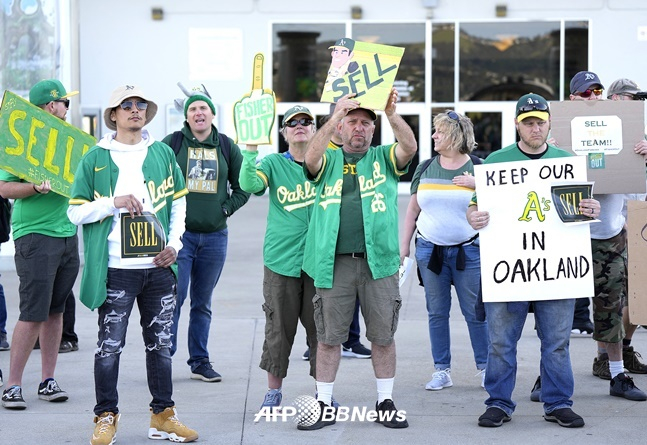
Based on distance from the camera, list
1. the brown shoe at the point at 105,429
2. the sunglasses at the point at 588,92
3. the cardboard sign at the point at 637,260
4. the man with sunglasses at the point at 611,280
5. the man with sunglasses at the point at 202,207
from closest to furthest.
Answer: the brown shoe at the point at 105,429 < the cardboard sign at the point at 637,260 < the man with sunglasses at the point at 611,280 < the sunglasses at the point at 588,92 < the man with sunglasses at the point at 202,207

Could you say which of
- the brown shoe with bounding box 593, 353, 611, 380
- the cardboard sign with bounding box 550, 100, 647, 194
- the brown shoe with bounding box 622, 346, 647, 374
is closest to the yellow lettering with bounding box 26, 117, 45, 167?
the cardboard sign with bounding box 550, 100, 647, 194

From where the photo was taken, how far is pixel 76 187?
5727 mm

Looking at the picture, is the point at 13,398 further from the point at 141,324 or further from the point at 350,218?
the point at 350,218

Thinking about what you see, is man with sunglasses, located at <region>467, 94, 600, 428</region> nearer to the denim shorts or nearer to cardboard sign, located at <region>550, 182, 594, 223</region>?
cardboard sign, located at <region>550, 182, 594, 223</region>

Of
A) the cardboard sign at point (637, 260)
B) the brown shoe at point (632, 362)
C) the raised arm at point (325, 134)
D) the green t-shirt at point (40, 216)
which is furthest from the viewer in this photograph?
the brown shoe at point (632, 362)

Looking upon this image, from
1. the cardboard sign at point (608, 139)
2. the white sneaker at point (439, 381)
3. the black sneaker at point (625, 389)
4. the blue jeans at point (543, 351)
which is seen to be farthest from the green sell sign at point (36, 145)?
the black sneaker at point (625, 389)

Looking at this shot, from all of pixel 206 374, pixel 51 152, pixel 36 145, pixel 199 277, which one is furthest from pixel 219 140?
pixel 206 374

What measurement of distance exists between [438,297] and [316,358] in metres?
1.30

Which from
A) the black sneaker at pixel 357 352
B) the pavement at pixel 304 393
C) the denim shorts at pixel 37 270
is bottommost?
the pavement at pixel 304 393

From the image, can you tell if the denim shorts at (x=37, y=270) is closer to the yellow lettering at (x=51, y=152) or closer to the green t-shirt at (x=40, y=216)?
the green t-shirt at (x=40, y=216)

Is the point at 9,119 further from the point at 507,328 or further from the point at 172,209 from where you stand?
the point at 507,328

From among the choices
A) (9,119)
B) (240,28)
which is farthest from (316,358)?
(240,28)

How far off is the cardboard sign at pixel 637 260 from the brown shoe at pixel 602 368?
3.71 feet

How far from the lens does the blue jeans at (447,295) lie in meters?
7.12
